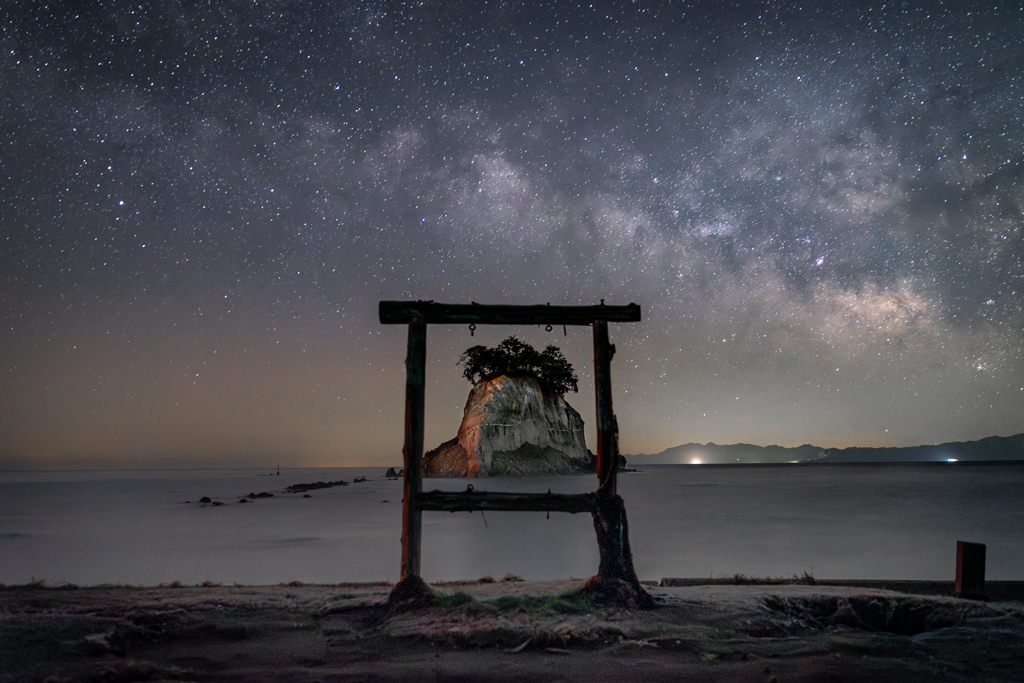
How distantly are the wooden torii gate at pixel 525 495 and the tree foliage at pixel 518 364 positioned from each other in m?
39.3

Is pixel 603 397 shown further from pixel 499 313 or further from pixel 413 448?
pixel 413 448

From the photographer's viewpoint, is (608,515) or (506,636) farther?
(608,515)

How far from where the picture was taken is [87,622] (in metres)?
5.67

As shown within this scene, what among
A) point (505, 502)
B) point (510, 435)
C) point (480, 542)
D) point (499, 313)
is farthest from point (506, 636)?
point (510, 435)

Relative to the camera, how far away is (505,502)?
6.43 meters

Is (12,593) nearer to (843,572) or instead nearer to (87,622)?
(87,622)

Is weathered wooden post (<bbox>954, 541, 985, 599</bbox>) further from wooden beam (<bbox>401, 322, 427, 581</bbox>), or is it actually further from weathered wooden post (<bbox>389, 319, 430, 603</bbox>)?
wooden beam (<bbox>401, 322, 427, 581</bbox>)

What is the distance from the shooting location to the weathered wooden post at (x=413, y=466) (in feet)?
21.1

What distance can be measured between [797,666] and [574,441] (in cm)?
4578

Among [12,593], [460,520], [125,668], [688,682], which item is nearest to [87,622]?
[125,668]

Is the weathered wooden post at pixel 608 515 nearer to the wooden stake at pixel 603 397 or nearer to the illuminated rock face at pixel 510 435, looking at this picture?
the wooden stake at pixel 603 397

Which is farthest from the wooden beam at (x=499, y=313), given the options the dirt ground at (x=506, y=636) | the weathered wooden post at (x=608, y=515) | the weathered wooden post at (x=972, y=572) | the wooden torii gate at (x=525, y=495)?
the weathered wooden post at (x=972, y=572)

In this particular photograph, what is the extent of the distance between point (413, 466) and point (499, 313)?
2035 millimetres

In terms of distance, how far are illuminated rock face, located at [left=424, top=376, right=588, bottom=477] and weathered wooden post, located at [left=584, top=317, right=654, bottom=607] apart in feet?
120
